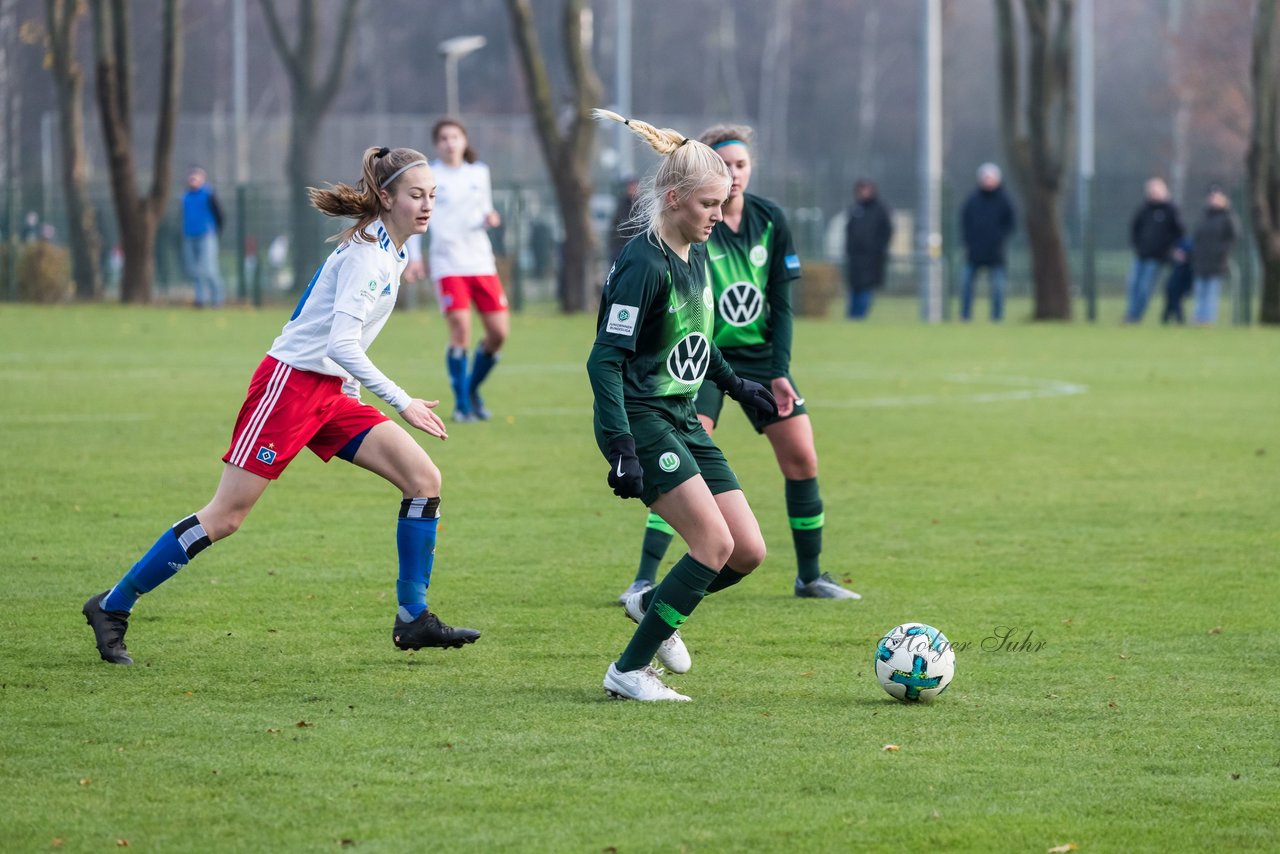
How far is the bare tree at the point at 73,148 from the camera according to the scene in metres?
32.4

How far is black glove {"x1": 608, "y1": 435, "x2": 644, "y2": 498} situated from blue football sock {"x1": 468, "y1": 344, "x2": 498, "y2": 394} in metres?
8.47

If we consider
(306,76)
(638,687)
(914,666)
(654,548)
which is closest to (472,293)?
(654,548)

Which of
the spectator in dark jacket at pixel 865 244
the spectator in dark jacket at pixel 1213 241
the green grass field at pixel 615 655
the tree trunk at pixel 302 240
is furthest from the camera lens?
the tree trunk at pixel 302 240

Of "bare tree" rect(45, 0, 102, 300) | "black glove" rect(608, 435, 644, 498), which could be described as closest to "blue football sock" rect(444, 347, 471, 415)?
"black glove" rect(608, 435, 644, 498)

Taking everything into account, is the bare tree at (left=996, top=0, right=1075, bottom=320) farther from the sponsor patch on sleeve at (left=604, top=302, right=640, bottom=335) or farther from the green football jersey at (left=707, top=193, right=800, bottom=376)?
the sponsor patch on sleeve at (left=604, top=302, right=640, bottom=335)

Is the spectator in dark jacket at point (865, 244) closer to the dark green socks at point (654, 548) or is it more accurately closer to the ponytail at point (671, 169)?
the dark green socks at point (654, 548)

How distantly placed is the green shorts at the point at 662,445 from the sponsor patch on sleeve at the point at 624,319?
0.90 feet

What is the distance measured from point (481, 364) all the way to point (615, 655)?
7.65 metres

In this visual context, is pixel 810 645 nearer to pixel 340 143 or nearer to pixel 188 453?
pixel 188 453

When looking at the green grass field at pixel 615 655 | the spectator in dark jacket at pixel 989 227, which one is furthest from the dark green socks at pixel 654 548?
the spectator in dark jacket at pixel 989 227

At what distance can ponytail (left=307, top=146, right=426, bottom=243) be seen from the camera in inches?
248

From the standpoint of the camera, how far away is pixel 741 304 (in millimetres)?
7602

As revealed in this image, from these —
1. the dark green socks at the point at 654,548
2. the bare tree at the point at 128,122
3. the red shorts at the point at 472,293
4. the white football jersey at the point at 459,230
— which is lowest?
the dark green socks at the point at 654,548

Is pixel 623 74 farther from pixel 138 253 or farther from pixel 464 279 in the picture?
pixel 464 279
